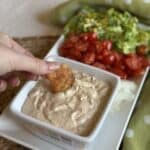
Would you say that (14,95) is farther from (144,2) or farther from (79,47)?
(144,2)

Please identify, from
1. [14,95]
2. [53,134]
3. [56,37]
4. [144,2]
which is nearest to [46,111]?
[53,134]

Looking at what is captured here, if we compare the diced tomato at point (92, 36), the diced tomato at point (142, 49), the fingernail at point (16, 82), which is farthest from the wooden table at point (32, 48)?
the diced tomato at point (142, 49)

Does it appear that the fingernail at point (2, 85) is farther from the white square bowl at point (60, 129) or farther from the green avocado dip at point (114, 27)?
the green avocado dip at point (114, 27)

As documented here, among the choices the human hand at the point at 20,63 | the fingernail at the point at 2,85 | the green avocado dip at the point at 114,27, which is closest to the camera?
the human hand at the point at 20,63

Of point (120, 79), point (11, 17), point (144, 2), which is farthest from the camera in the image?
point (11, 17)

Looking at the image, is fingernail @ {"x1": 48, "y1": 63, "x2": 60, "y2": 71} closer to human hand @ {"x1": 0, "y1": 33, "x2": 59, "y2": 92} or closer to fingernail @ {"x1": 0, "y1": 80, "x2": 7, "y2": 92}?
human hand @ {"x1": 0, "y1": 33, "x2": 59, "y2": 92}

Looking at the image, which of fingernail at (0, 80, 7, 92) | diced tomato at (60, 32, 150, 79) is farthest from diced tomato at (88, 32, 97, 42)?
fingernail at (0, 80, 7, 92)
